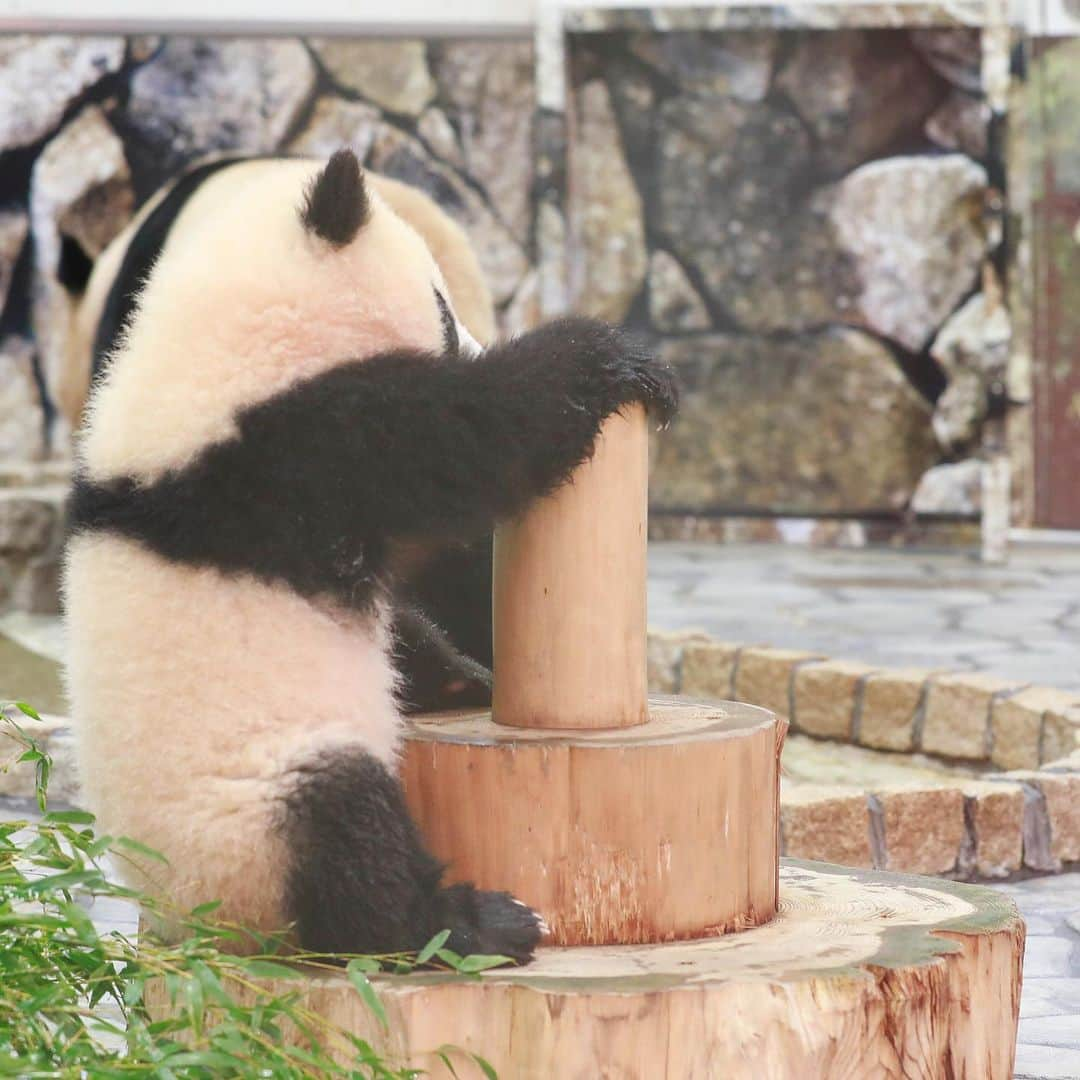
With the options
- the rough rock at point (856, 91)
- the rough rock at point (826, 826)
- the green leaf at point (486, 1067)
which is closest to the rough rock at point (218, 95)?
the rough rock at point (856, 91)

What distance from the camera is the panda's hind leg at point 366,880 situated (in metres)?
1.89

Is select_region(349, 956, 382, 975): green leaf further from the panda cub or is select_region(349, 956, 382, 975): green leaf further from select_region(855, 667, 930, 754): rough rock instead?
A: select_region(855, 667, 930, 754): rough rock

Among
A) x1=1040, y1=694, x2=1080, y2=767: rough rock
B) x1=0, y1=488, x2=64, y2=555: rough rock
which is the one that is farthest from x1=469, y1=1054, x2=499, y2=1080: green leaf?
x1=0, y1=488, x2=64, y2=555: rough rock

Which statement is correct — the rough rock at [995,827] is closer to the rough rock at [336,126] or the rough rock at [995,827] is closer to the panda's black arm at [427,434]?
the panda's black arm at [427,434]

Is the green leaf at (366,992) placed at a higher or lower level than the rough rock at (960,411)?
lower

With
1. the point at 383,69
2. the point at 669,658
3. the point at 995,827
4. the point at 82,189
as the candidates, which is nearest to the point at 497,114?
the point at 383,69

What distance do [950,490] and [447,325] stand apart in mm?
6315

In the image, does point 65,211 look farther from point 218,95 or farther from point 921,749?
point 921,749

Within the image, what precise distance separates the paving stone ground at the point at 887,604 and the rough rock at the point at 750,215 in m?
1.15

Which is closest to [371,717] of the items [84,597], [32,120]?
[84,597]

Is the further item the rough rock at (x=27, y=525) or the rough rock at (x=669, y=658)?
the rough rock at (x=27, y=525)

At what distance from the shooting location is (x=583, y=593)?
2080 mm

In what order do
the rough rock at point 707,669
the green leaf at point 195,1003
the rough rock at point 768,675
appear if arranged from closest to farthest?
the green leaf at point 195,1003, the rough rock at point 768,675, the rough rock at point 707,669

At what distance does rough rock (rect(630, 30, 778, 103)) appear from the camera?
8.07 metres
